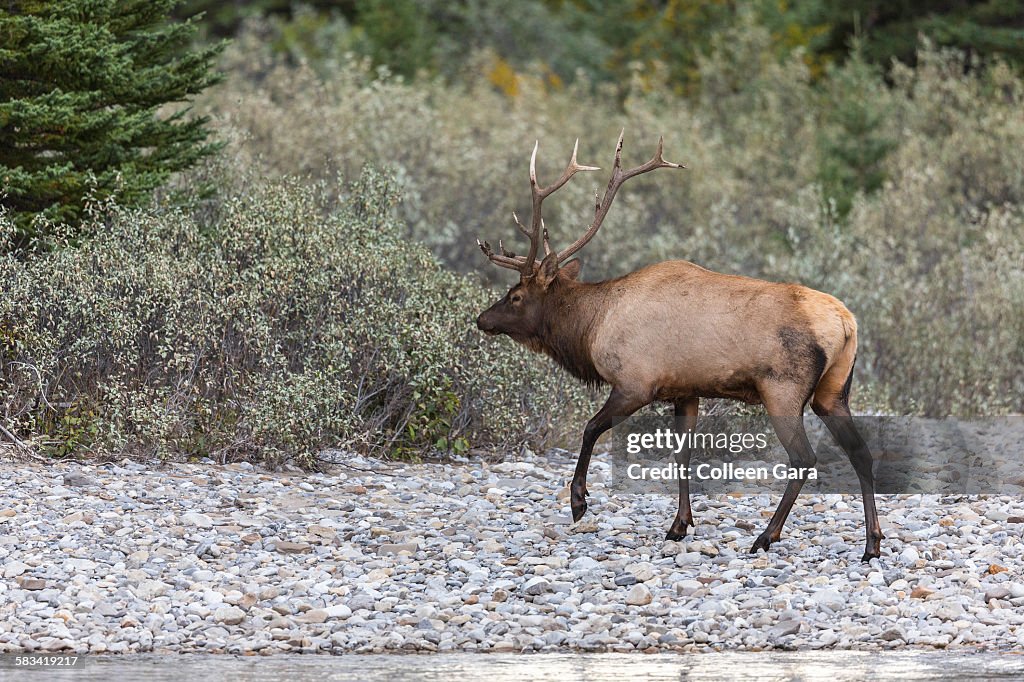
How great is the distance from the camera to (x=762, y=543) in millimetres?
8141

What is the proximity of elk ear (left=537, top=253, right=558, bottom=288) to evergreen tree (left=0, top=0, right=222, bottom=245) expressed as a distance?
3940 mm

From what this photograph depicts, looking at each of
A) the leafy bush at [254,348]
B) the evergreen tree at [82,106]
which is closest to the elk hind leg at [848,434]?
the leafy bush at [254,348]

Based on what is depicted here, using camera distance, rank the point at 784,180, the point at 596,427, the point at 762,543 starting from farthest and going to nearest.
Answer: the point at 784,180, the point at 596,427, the point at 762,543

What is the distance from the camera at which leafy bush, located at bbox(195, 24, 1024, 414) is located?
1543 centimetres

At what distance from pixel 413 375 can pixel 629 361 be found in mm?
3318

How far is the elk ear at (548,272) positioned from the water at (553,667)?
314 cm

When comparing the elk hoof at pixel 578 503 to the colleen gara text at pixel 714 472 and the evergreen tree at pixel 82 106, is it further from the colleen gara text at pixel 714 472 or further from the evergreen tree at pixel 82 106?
the evergreen tree at pixel 82 106

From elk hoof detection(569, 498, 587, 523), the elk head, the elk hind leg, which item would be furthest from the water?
the elk head

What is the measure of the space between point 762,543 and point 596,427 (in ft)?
3.61

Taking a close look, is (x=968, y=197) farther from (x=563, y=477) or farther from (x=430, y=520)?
(x=430, y=520)

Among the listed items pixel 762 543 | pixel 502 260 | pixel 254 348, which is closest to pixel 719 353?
pixel 762 543

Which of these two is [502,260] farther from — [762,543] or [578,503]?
[762,543]

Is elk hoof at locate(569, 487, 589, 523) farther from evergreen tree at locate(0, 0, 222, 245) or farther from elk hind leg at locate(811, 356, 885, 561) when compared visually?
A: evergreen tree at locate(0, 0, 222, 245)

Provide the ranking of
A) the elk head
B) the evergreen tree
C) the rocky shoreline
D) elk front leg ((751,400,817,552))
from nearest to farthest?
1. the rocky shoreline
2. elk front leg ((751,400,817,552))
3. the elk head
4. the evergreen tree
